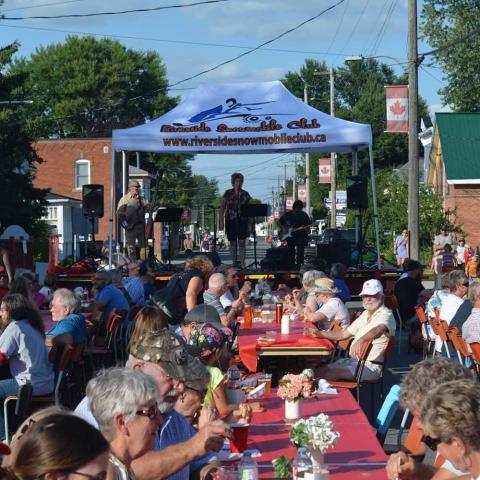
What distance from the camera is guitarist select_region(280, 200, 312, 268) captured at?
21.4 meters

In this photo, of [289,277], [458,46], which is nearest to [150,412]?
[289,277]

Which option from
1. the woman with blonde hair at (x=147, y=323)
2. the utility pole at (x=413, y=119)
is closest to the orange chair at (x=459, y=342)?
the woman with blonde hair at (x=147, y=323)

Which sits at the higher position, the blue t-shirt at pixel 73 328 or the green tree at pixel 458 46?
the green tree at pixel 458 46

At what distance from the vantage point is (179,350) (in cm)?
551

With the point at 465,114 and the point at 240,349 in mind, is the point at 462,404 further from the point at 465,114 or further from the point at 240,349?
the point at 465,114

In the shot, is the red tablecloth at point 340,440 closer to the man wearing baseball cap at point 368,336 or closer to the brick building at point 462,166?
the man wearing baseball cap at point 368,336

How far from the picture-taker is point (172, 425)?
17.5 ft

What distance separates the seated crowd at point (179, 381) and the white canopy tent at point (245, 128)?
513 centimetres

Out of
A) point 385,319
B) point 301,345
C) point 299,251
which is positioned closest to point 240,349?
point 301,345

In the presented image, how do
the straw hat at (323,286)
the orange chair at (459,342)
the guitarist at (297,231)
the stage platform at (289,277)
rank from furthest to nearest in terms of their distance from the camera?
the guitarist at (297,231)
the stage platform at (289,277)
the straw hat at (323,286)
the orange chair at (459,342)

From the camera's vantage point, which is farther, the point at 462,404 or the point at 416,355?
the point at 416,355

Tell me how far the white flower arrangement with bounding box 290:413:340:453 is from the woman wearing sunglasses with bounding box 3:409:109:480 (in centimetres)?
215

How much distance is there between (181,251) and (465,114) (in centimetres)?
2874

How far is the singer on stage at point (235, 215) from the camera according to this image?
68.2ft
